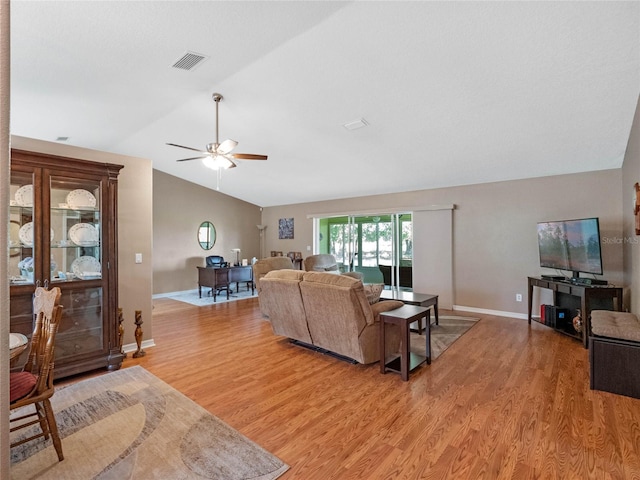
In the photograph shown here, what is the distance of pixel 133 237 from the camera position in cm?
378

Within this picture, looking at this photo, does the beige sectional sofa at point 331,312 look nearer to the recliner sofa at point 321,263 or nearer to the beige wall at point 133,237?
the beige wall at point 133,237

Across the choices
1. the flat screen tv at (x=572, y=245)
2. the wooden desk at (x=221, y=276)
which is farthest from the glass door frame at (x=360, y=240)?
the flat screen tv at (x=572, y=245)

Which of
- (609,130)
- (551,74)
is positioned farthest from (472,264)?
(551,74)

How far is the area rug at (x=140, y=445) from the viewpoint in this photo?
1.78m

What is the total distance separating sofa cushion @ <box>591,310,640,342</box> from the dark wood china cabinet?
464 centimetres

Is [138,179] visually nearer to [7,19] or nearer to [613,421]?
[7,19]

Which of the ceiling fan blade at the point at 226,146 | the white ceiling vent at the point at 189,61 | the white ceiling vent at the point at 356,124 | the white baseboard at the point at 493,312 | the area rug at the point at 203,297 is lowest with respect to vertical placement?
the area rug at the point at 203,297

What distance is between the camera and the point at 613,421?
2223 mm

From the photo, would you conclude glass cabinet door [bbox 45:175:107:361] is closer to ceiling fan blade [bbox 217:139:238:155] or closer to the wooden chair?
the wooden chair

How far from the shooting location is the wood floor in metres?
1.83

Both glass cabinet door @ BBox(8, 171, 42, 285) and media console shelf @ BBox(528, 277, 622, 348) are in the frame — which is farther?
media console shelf @ BBox(528, 277, 622, 348)

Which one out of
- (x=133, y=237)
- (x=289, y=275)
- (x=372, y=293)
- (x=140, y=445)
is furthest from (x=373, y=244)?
(x=140, y=445)

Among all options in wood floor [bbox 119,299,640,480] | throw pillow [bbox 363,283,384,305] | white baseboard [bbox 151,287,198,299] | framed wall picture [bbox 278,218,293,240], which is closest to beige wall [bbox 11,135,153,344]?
wood floor [bbox 119,299,640,480]

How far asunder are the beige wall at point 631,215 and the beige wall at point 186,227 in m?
6.60
